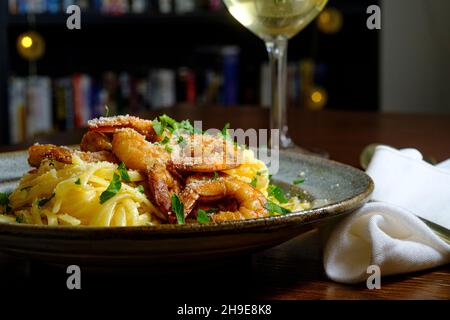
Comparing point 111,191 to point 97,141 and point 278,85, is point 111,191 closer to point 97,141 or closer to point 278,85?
point 97,141

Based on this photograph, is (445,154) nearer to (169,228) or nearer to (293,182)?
(293,182)

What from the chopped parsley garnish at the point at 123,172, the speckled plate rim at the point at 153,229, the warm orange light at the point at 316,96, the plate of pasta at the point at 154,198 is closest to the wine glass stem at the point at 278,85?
the plate of pasta at the point at 154,198

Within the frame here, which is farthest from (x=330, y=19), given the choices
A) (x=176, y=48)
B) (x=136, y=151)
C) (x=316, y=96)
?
(x=136, y=151)

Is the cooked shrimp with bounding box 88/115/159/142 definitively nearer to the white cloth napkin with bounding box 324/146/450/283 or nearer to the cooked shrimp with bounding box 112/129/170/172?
the cooked shrimp with bounding box 112/129/170/172

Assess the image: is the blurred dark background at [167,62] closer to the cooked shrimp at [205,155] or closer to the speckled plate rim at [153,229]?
the cooked shrimp at [205,155]

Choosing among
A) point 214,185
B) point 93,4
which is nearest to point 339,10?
point 93,4

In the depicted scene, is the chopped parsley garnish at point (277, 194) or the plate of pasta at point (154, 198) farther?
the chopped parsley garnish at point (277, 194)
